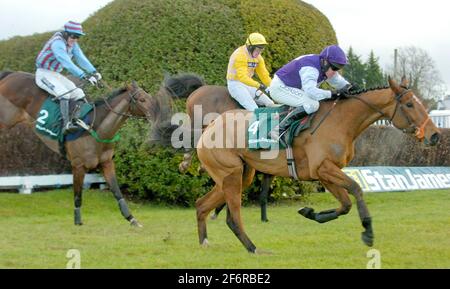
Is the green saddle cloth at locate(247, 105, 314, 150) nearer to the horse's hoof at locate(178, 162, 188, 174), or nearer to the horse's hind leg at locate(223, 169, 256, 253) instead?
the horse's hind leg at locate(223, 169, 256, 253)

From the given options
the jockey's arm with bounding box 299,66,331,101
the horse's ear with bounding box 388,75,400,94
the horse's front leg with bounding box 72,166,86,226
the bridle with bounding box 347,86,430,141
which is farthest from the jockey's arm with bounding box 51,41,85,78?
the horse's ear with bounding box 388,75,400,94

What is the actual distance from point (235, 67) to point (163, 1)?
12.0 feet

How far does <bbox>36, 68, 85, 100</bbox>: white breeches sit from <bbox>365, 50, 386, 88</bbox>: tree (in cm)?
4187

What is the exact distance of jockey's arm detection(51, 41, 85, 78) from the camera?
1052cm

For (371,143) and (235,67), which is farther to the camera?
(371,143)

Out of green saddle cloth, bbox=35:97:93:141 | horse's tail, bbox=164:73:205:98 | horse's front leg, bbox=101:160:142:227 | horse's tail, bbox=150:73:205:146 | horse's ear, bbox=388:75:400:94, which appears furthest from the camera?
horse's tail, bbox=164:73:205:98

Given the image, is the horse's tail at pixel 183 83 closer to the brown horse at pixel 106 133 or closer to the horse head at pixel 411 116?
the brown horse at pixel 106 133

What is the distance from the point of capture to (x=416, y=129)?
7.68 m

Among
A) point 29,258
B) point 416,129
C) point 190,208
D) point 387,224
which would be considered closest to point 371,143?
point 190,208

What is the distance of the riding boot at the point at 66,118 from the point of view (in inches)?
421

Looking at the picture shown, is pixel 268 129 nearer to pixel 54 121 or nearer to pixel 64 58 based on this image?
pixel 64 58
